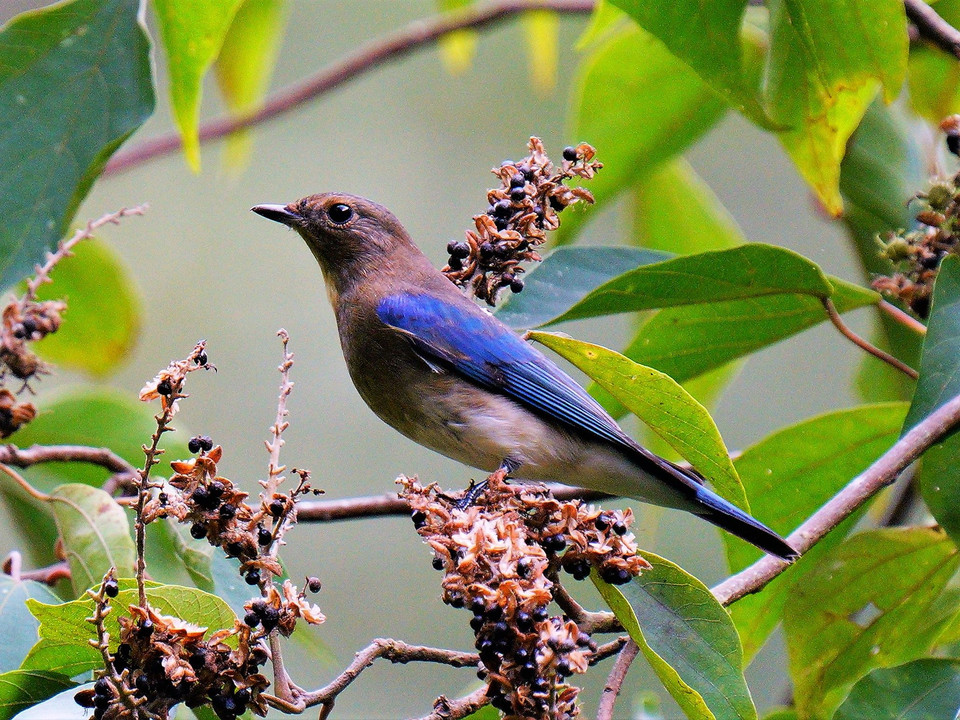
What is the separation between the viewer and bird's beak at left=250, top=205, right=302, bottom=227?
3430 millimetres

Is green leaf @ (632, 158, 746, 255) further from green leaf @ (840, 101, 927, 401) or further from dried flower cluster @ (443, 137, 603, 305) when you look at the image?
dried flower cluster @ (443, 137, 603, 305)

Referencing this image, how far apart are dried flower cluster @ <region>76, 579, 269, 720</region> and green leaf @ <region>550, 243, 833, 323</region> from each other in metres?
1.13

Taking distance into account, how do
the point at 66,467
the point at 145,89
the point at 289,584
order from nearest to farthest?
the point at 289,584 → the point at 145,89 → the point at 66,467

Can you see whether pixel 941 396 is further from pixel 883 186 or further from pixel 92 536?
pixel 92 536

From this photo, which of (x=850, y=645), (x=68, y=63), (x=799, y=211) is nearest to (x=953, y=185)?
(x=850, y=645)

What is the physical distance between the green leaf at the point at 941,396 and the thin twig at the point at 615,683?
0.82 m

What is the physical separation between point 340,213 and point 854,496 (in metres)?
1.99

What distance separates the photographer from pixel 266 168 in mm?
8945

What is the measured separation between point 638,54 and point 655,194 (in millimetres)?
650

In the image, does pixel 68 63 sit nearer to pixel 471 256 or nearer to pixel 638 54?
pixel 471 256

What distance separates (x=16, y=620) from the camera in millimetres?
2453

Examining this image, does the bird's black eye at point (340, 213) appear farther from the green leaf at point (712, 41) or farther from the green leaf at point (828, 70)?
the green leaf at point (828, 70)

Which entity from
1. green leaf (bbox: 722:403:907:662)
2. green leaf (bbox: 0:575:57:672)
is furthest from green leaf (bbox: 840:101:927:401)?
green leaf (bbox: 0:575:57:672)

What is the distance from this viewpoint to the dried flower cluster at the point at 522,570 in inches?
71.0
